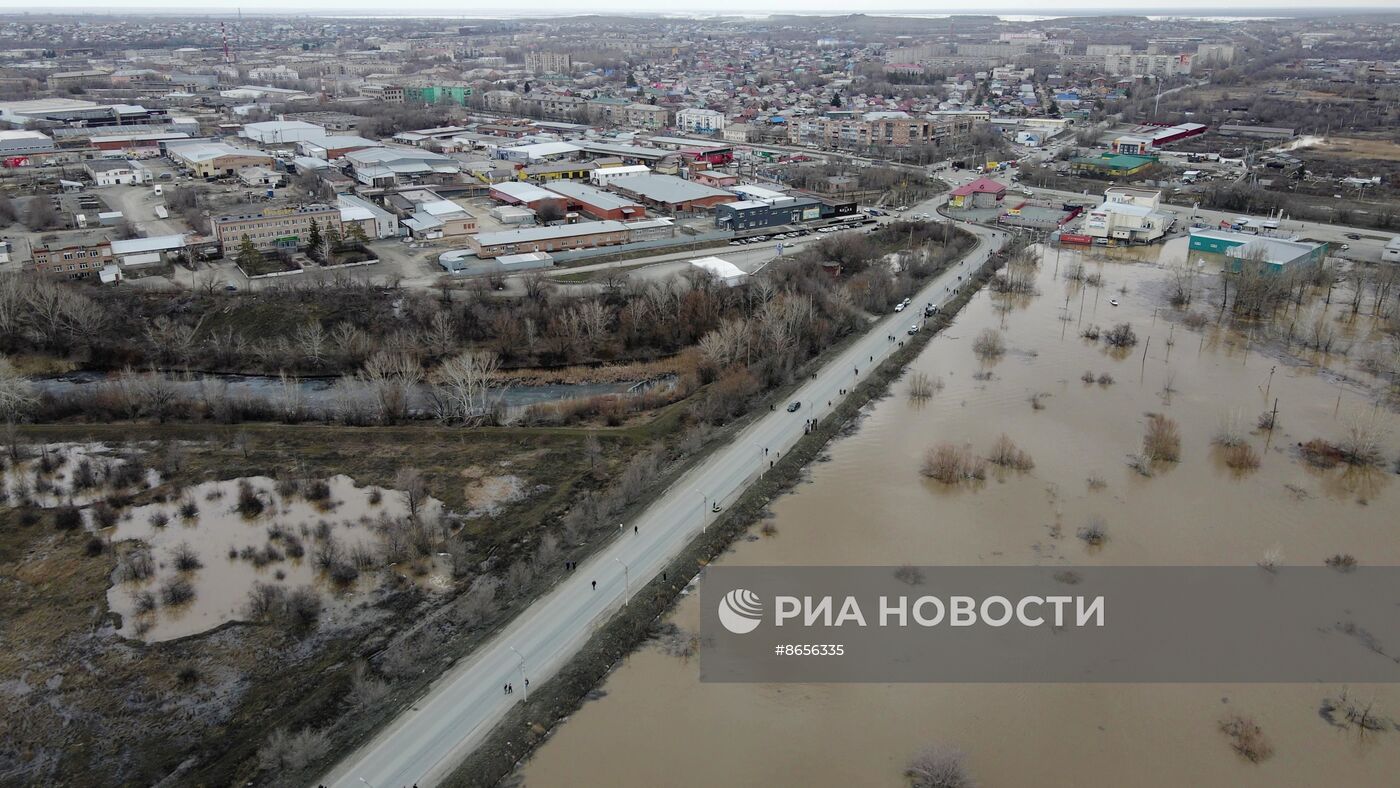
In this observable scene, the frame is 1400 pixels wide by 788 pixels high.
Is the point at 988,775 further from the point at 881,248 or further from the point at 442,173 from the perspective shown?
the point at 442,173

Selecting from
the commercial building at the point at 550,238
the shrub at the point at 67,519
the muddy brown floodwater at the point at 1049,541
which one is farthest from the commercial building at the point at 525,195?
the shrub at the point at 67,519

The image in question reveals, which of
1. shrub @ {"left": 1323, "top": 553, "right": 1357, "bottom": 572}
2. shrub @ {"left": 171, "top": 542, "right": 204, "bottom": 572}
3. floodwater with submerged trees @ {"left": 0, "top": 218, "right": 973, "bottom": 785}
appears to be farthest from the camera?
shrub @ {"left": 171, "top": 542, "right": 204, "bottom": 572}

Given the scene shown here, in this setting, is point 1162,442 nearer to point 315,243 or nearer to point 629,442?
point 629,442

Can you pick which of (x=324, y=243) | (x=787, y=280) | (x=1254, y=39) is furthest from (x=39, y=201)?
(x=1254, y=39)

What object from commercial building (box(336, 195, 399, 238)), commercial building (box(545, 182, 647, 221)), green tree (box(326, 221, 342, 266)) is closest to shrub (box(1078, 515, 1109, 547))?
commercial building (box(545, 182, 647, 221))

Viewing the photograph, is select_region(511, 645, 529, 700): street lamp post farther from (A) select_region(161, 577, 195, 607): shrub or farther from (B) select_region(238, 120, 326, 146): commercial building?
(B) select_region(238, 120, 326, 146): commercial building

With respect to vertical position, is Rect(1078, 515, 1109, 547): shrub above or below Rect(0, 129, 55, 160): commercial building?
below
